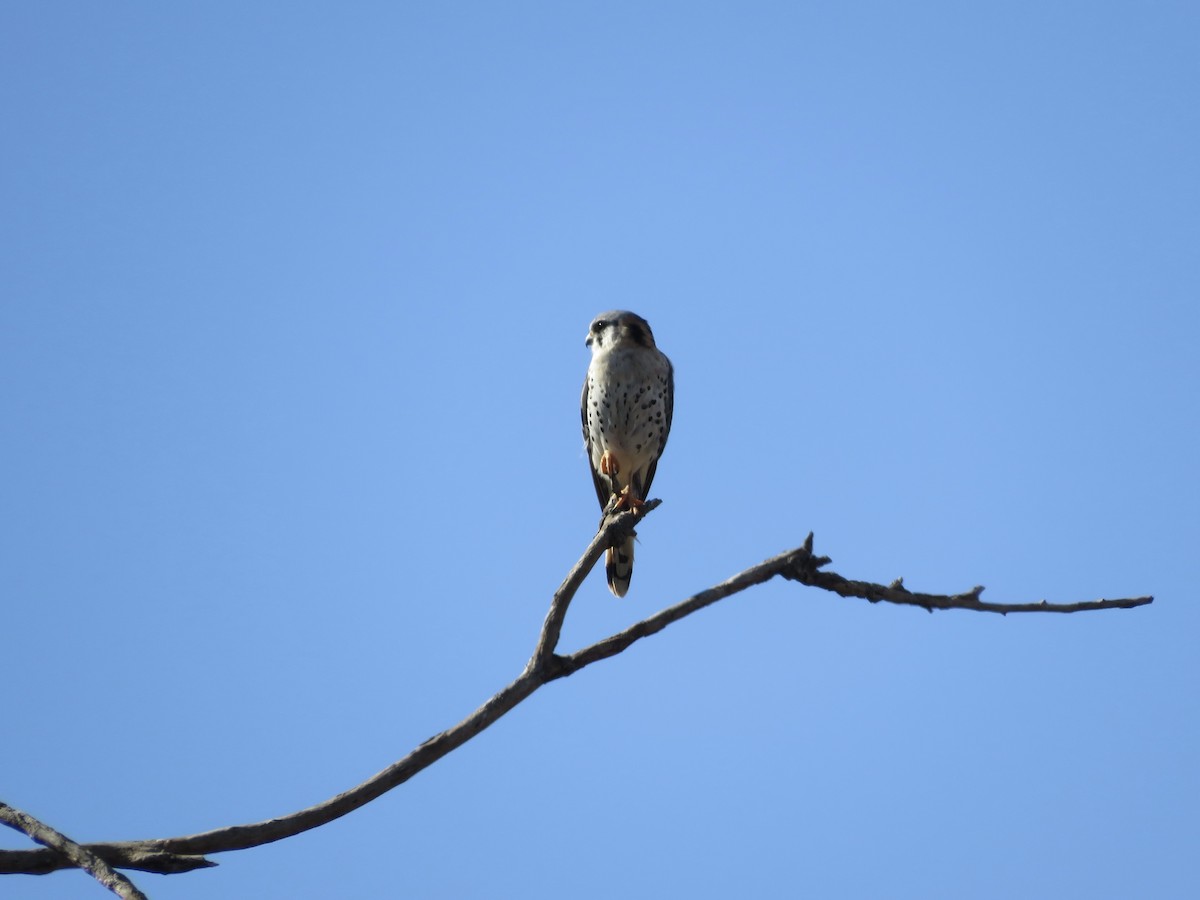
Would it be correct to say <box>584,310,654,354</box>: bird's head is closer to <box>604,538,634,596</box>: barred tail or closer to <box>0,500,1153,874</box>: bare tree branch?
<box>604,538,634,596</box>: barred tail

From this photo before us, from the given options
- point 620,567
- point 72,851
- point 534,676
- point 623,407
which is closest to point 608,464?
point 623,407

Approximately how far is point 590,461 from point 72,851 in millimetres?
6156

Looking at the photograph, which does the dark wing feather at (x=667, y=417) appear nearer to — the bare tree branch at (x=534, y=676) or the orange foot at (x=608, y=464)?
the orange foot at (x=608, y=464)

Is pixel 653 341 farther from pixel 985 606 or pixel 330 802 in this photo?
pixel 330 802

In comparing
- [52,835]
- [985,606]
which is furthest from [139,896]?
[985,606]

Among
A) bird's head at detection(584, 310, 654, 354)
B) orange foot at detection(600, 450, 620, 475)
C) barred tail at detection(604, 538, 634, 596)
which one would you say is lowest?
barred tail at detection(604, 538, 634, 596)

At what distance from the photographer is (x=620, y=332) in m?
8.74

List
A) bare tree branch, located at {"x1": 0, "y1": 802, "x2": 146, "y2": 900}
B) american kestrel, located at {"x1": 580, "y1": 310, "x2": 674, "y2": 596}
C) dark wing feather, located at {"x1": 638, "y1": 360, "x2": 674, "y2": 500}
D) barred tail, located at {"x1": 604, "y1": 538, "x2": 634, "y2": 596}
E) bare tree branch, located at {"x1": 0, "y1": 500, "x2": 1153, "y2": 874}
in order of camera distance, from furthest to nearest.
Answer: dark wing feather, located at {"x1": 638, "y1": 360, "x2": 674, "y2": 500} → american kestrel, located at {"x1": 580, "y1": 310, "x2": 674, "y2": 596} → barred tail, located at {"x1": 604, "y1": 538, "x2": 634, "y2": 596} → bare tree branch, located at {"x1": 0, "y1": 500, "x2": 1153, "y2": 874} → bare tree branch, located at {"x1": 0, "y1": 802, "x2": 146, "y2": 900}

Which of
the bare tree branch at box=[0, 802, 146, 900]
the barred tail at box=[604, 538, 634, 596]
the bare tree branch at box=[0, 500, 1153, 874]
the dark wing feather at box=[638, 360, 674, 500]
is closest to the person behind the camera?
the bare tree branch at box=[0, 802, 146, 900]

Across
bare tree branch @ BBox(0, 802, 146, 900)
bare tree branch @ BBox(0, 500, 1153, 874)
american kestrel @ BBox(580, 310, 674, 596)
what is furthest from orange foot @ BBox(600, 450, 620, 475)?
bare tree branch @ BBox(0, 802, 146, 900)

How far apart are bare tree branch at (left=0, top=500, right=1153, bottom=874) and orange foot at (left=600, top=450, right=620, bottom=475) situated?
3741mm

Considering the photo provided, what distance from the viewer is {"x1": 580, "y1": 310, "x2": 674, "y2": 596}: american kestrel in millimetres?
8445

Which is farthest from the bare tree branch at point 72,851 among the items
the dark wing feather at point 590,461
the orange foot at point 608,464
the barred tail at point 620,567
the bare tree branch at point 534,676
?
the dark wing feather at point 590,461

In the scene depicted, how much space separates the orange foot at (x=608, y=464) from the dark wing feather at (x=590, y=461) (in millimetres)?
273
